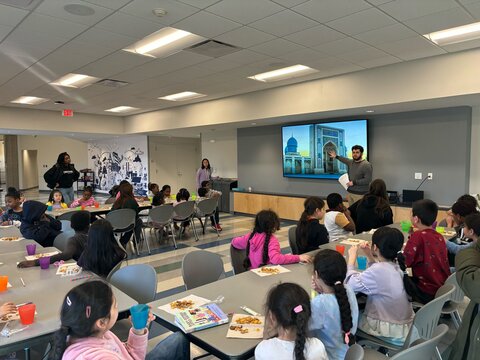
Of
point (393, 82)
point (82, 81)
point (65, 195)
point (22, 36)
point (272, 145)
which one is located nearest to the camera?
point (22, 36)

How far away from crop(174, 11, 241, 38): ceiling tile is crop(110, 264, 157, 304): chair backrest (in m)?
2.44

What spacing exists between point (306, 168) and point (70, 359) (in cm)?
712

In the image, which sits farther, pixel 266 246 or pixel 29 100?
pixel 29 100

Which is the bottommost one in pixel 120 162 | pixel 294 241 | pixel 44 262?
pixel 294 241

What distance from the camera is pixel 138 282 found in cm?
243

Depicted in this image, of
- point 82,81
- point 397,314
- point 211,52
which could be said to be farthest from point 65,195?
point 397,314

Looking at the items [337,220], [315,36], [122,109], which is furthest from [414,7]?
[122,109]

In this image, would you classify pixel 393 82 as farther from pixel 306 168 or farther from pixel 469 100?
pixel 306 168

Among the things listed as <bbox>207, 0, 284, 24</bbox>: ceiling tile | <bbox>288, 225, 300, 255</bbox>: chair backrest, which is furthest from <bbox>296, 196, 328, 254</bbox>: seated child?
<bbox>207, 0, 284, 24</bbox>: ceiling tile

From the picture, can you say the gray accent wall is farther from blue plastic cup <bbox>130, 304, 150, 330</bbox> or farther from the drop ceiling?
blue plastic cup <bbox>130, 304, 150, 330</bbox>

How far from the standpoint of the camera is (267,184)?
9039mm

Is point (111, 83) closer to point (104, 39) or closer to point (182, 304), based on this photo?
point (104, 39)

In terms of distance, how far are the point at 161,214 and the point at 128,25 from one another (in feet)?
10.8

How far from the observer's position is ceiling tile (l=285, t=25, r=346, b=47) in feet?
12.6
